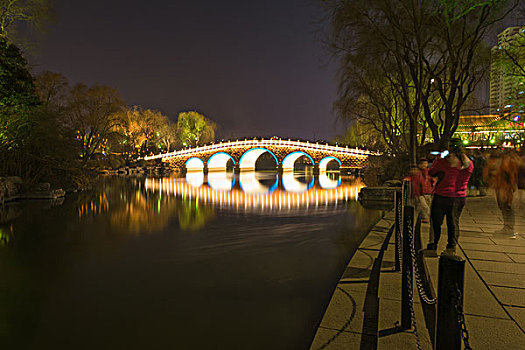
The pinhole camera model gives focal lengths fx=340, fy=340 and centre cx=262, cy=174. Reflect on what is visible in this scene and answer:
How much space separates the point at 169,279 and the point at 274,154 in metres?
46.2

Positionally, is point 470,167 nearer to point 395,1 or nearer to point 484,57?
point 395,1

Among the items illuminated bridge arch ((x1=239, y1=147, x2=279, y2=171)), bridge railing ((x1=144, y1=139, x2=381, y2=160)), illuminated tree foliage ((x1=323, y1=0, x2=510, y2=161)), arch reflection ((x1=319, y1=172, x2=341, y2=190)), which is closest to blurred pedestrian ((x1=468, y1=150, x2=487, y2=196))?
illuminated tree foliage ((x1=323, y1=0, x2=510, y2=161))

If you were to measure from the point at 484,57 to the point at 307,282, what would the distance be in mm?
14462

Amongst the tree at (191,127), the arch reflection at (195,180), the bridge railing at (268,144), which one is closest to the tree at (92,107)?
the arch reflection at (195,180)

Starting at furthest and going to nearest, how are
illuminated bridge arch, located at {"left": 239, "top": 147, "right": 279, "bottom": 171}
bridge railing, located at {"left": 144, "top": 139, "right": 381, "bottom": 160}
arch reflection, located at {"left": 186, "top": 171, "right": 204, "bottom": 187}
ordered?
1. illuminated bridge arch, located at {"left": 239, "top": 147, "right": 279, "bottom": 171}
2. bridge railing, located at {"left": 144, "top": 139, "right": 381, "bottom": 160}
3. arch reflection, located at {"left": 186, "top": 171, "right": 204, "bottom": 187}

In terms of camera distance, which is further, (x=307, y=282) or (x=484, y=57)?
(x=484, y=57)

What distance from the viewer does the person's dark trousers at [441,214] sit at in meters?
5.38

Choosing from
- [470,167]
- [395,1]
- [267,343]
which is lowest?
[267,343]

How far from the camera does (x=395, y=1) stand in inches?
499

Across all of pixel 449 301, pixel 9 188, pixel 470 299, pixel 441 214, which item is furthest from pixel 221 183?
pixel 449 301

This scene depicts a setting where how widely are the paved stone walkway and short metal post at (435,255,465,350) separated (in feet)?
4.05

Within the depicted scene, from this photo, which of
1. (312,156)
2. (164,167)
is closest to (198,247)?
(312,156)

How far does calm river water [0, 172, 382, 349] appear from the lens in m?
4.27

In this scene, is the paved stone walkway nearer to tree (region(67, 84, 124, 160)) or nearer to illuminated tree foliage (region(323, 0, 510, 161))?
illuminated tree foliage (region(323, 0, 510, 161))
